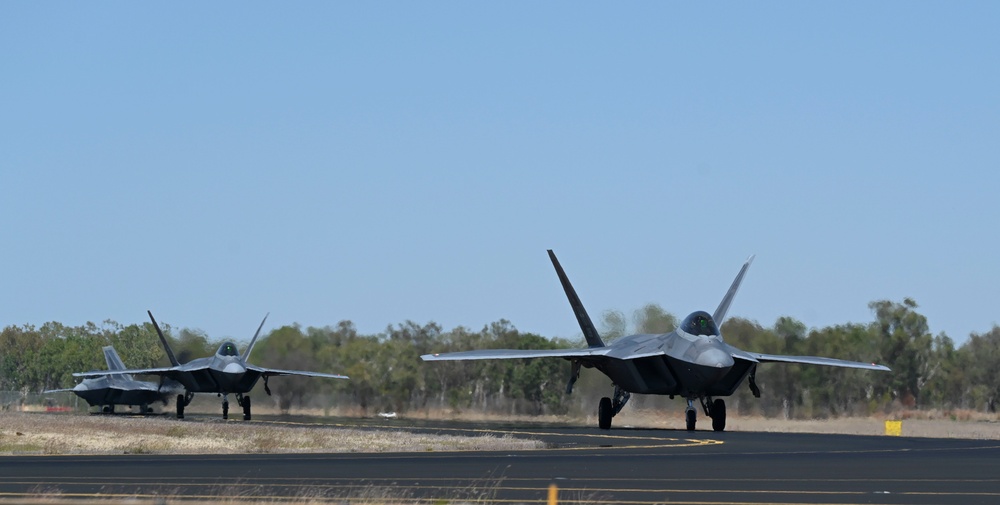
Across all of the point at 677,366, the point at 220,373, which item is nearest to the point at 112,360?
the point at 220,373

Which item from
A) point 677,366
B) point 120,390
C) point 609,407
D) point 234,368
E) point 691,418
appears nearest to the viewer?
point 677,366

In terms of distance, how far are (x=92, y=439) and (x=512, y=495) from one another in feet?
61.3

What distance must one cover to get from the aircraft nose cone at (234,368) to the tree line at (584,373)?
1446 centimetres

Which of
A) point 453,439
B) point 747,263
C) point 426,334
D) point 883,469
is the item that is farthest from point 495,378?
point 883,469

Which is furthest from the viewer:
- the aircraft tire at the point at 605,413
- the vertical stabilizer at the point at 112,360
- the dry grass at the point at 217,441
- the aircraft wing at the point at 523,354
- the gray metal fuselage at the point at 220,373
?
the vertical stabilizer at the point at 112,360

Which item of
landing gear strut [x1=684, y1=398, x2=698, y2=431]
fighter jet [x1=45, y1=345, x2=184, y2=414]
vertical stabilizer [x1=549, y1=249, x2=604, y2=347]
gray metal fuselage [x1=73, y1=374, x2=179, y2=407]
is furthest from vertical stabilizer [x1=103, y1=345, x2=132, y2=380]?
landing gear strut [x1=684, y1=398, x2=698, y2=431]

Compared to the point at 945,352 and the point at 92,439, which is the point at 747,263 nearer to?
the point at 92,439

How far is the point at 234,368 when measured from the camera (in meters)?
51.6

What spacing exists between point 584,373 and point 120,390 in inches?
877

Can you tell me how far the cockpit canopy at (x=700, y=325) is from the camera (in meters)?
35.4

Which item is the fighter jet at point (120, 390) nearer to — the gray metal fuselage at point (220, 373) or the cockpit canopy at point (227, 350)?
the gray metal fuselage at point (220, 373)

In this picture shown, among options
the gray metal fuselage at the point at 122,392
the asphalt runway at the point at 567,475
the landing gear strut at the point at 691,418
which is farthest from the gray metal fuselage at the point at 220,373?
the asphalt runway at the point at 567,475

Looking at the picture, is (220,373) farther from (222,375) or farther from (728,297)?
(728,297)

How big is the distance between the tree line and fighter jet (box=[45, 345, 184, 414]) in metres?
2.18
